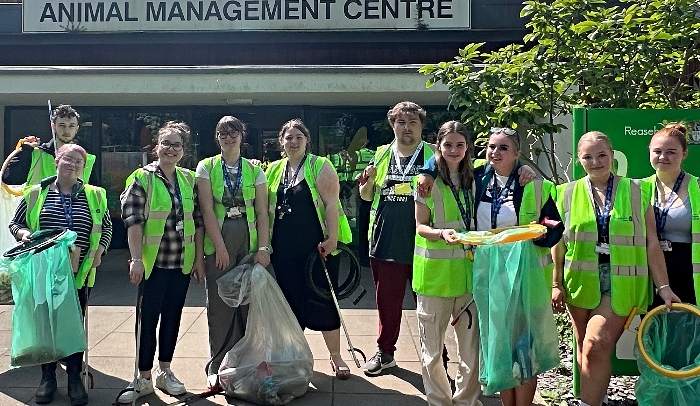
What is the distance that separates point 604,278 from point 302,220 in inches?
77.1

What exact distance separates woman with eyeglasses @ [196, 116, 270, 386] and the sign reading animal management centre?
4978mm

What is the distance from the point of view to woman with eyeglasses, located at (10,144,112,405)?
13.2 feet

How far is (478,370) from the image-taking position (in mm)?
3498

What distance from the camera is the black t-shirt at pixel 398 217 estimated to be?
436 cm

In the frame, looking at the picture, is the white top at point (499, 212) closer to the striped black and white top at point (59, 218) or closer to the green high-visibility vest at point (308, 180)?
the green high-visibility vest at point (308, 180)

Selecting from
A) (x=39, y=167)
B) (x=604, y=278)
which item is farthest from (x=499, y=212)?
(x=39, y=167)

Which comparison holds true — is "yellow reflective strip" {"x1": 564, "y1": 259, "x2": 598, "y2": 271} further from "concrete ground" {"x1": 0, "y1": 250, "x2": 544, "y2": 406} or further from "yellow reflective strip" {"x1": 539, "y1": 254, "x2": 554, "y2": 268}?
"concrete ground" {"x1": 0, "y1": 250, "x2": 544, "y2": 406}

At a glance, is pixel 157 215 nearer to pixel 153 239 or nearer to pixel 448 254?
pixel 153 239

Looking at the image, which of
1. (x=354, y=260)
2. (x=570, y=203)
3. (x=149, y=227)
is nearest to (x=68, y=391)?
(x=149, y=227)

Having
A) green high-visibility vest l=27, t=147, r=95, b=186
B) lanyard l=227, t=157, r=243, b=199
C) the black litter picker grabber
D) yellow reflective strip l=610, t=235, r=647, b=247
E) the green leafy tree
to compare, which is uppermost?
the green leafy tree

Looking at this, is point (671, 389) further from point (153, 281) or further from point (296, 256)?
point (153, 281)

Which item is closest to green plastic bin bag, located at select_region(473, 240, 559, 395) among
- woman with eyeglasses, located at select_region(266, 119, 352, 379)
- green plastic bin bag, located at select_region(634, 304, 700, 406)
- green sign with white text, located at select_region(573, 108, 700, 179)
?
green plastic bin bag, located at select_region(634, 304, 700, 406)

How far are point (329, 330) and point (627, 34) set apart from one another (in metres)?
3.01

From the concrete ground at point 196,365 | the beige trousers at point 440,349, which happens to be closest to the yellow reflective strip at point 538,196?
the beige trousers at point 440,349
